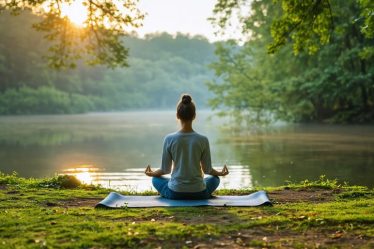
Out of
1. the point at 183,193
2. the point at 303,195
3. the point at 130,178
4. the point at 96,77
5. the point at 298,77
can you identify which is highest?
the point at 96,77

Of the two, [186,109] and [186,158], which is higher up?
[186,109]

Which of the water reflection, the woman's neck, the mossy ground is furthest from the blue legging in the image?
the water reflection

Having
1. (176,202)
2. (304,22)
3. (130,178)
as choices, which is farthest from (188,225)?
(130,178)

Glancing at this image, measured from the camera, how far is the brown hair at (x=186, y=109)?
6973 mm

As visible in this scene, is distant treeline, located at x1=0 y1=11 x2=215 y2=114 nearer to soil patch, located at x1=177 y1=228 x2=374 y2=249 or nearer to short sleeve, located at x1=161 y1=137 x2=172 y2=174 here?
short sleeve, located at x1=161 y1=137 x2=172 y2=174

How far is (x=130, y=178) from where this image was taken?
14.8 metres

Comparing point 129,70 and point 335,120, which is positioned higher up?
point 129,70

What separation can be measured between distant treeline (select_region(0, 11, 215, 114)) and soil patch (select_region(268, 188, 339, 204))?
100 feet

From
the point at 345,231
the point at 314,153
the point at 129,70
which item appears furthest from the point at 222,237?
the point at 129,70

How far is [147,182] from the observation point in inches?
542

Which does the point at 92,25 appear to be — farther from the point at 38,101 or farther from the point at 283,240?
the point at 38,101

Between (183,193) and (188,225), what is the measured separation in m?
1.52

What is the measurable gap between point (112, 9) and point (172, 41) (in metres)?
134

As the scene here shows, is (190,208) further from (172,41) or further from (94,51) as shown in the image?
(172,41)
